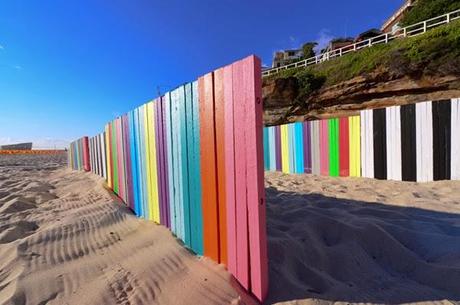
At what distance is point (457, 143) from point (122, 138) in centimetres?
603

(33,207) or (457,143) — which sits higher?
(457,143)

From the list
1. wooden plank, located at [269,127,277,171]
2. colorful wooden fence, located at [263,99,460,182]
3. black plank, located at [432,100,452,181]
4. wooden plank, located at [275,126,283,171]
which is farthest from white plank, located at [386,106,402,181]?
wooden plank, located at [269,127,277,171]

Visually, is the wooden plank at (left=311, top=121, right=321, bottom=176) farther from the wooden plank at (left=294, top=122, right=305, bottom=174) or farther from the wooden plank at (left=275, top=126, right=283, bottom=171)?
the wooden plank at (left=275, top=126, right=283, bottom=171)

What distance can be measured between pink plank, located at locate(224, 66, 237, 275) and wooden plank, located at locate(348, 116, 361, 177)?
5989 millimetres

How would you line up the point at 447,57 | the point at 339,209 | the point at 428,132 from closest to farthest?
1. the point at 339,209
2. the point at 428,132
3. the point at 447,57

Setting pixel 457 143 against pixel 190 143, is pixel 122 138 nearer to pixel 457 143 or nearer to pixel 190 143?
pixel 190 143

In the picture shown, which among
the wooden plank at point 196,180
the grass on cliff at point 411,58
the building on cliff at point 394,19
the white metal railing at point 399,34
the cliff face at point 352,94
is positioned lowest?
the wooden plank at point 196,180

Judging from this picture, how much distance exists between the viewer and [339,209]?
3.44 m

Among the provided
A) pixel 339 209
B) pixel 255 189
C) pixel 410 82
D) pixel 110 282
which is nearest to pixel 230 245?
pixel 255 189

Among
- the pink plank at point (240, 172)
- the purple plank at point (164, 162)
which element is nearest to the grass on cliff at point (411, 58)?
the purple plank at point (164, 162)

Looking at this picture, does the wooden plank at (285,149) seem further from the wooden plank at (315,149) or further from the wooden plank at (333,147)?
the wooden plank at (333,147)

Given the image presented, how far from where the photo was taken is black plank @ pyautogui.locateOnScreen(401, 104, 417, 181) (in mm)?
6000

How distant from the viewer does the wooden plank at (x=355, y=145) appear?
7008mm

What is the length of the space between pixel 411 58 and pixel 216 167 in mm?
13733
